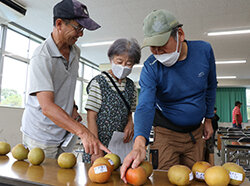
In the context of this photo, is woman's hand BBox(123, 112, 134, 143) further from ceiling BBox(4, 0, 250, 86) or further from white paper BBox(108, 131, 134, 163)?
ceiling BBox(4, 0, 250, 86)

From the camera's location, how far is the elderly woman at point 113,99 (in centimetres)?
149

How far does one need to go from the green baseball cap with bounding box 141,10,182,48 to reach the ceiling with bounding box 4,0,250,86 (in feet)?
12.5

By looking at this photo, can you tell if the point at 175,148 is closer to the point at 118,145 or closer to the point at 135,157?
the point at 118,145

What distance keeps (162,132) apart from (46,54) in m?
0.84

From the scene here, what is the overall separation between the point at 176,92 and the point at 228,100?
13.2 meters

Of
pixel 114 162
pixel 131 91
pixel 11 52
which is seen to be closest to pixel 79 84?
pixel 11 52

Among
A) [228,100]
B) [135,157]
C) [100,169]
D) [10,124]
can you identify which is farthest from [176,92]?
[228,100]

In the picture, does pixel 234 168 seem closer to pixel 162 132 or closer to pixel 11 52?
pixel 162 132

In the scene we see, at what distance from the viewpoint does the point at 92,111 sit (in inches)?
58.6

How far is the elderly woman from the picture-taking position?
4.89 feet

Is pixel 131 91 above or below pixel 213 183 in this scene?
above

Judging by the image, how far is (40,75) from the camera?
47.7 inches

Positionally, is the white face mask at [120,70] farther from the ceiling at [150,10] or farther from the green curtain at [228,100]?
the green curtain at [228,100]

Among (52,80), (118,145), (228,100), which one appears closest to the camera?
(52,80)
